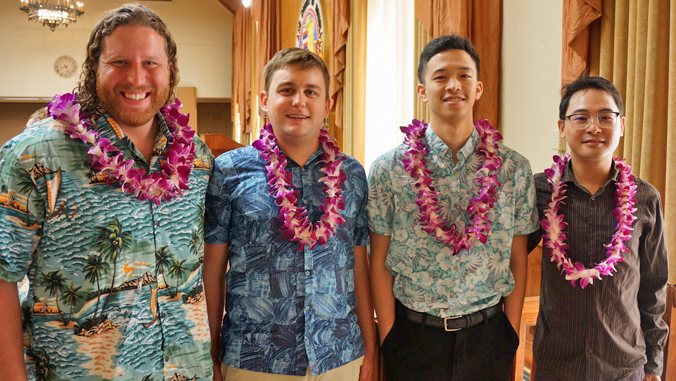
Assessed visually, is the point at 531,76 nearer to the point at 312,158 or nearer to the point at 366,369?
the point at 312,158

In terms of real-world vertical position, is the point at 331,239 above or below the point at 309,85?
below

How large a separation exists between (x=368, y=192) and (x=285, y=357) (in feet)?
2.01

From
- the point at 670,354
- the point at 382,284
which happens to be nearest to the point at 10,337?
the point at 382,284

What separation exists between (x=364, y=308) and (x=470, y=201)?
0.52 meters

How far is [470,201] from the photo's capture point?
1663 mm

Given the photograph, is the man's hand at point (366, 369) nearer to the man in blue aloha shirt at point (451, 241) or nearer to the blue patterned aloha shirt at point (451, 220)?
the man in blue aloha shirt at point (451, 241)

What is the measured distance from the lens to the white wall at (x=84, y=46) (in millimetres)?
12148

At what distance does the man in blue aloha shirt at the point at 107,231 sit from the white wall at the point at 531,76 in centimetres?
213

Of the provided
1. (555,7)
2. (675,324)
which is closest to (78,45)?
(555,7)

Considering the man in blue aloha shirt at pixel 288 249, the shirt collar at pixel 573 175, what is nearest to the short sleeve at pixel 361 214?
the man in blue aloha shirt at pixel 288 249

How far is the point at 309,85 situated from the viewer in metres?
1.62

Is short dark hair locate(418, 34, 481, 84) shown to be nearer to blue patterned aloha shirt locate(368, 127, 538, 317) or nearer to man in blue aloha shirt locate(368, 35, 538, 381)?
man in blue aloha shirt locate(368, 35, 538, 381)

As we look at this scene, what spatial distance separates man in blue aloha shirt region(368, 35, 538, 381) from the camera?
1.64 metres

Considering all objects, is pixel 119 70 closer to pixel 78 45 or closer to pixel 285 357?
pixel 285 357
